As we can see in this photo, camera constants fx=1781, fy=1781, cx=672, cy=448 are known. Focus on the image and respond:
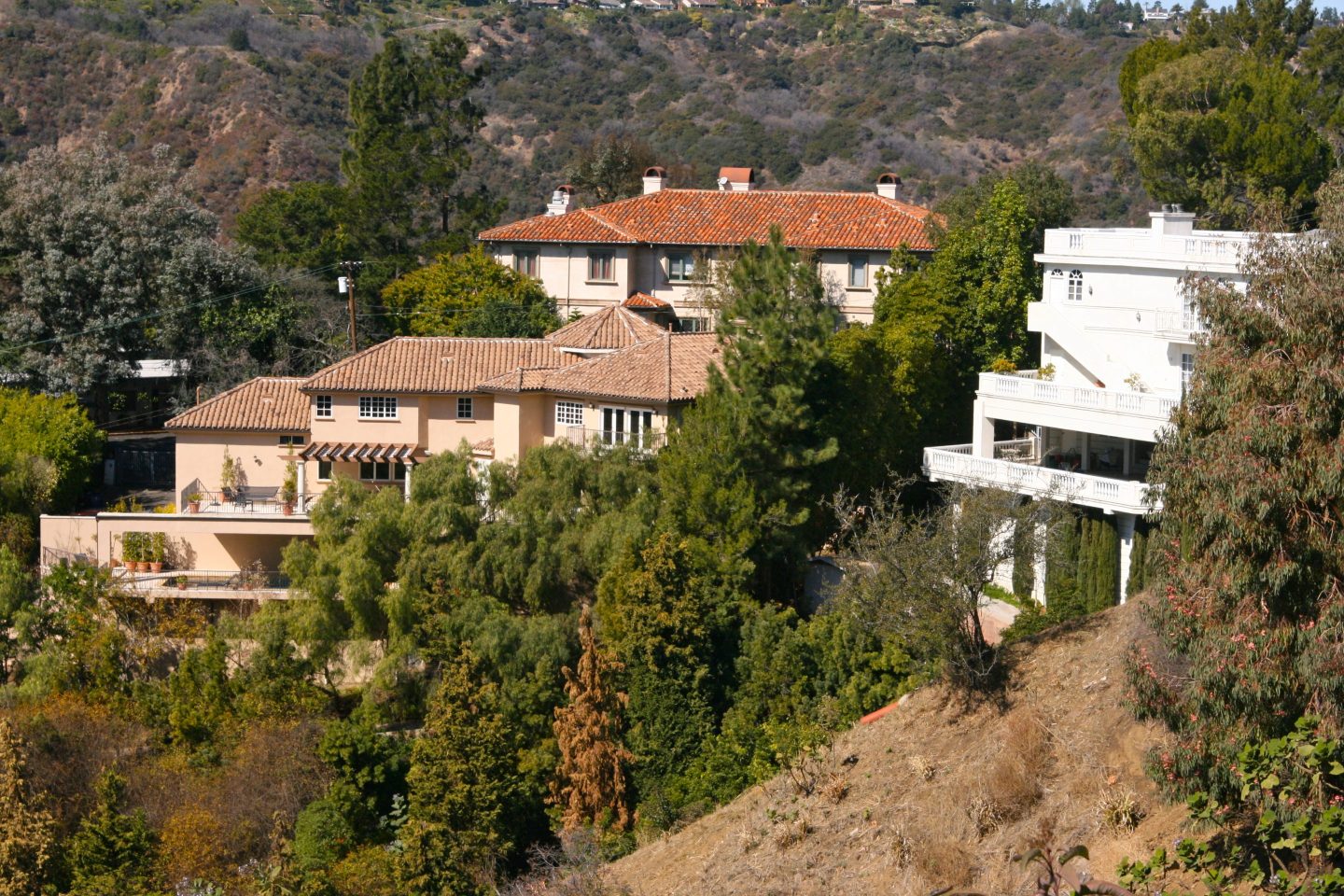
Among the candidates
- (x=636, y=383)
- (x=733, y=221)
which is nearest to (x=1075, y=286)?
(x=636, y=383)

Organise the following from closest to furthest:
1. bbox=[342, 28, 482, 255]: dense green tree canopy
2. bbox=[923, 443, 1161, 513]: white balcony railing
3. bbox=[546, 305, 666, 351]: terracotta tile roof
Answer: bbox=[923, 443, 1161, 513]: white balcony railing < bbox=[546, 305, 666, 351]: terracotta tile roof < bbox=[342, 28, 482, 255]: dense green tree canopy

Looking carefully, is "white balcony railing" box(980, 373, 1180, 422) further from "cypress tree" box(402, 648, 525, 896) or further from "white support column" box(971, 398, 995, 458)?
"cypress tree" box(402, 648, 525, 896)

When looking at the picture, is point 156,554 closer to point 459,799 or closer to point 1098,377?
point 459,799

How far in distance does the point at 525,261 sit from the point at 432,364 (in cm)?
1126

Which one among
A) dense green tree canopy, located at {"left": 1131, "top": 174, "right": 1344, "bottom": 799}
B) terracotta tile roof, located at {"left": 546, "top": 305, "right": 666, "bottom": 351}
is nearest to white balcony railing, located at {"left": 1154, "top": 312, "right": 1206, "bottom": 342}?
terracotta tile roof, located at {"left": 546, "top": 305, "right": 666, "bottom": 351}

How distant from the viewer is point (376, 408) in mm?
44281

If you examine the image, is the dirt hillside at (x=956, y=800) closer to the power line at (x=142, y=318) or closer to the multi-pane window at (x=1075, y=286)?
the multi-pane window at (x=1075, y=286)

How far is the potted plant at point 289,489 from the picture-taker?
42781 mm

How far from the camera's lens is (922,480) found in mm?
39344

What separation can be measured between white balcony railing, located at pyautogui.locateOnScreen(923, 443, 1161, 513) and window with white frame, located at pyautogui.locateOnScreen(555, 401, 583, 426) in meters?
8.30

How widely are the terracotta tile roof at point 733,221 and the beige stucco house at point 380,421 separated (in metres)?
8.32

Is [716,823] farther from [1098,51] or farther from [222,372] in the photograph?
[1098,51]

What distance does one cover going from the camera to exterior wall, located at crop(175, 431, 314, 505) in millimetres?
44906

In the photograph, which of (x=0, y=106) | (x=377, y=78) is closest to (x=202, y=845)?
(x=377, y=78)
